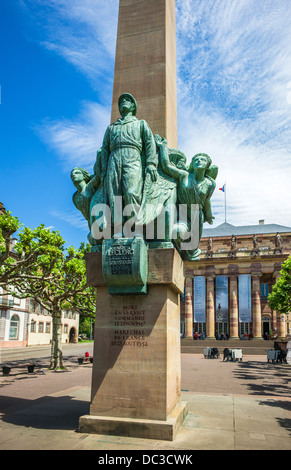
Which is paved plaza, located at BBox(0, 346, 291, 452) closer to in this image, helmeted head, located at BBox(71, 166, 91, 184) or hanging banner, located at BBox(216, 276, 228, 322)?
helmeted head, located at BBox(71, 166, 91, 184)

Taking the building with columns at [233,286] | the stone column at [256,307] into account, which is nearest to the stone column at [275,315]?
Result: the building with columns at [233,286]

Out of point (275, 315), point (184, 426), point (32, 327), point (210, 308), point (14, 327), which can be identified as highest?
point (210, 308)

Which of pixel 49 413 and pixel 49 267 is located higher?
pixel 49 267

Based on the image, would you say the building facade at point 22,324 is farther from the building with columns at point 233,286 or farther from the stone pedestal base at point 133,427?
the stone pedestal base at point 133,427

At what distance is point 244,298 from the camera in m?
57.2

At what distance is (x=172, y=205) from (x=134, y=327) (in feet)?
8.25

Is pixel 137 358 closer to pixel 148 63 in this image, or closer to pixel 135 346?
pixel 135 346

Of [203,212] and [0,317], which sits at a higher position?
[203,212]

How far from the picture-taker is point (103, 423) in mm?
6297

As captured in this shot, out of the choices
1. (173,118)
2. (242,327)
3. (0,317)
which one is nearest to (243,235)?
(242,327)

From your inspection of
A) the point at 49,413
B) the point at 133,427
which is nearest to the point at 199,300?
the point at 49,413

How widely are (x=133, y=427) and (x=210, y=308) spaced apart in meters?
55.7

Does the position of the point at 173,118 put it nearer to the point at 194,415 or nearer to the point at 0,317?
the point at 194,415

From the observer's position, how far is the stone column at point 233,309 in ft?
188
